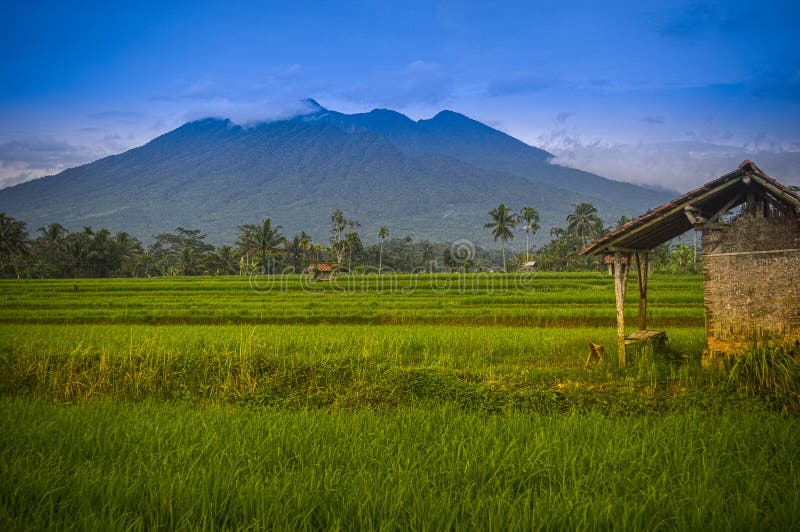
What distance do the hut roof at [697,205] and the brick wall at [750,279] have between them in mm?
424

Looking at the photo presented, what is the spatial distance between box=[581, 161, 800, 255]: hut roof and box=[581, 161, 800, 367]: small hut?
0.02 meters

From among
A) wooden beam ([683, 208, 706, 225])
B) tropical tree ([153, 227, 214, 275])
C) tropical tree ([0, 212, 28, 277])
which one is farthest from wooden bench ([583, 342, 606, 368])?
tropical tree ([153, 227, 214, 275])

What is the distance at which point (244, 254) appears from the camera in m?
71.9

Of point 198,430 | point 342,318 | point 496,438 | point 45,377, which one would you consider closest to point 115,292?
point 342,318

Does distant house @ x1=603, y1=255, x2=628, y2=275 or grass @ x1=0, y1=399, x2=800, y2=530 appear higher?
distant house @ x1=603, y1=255, x2=628, y2=275

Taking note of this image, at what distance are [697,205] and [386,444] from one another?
7350 mm

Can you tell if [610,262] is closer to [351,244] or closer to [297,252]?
[351,244]

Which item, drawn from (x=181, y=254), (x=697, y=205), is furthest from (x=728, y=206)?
(x=181, y=254)

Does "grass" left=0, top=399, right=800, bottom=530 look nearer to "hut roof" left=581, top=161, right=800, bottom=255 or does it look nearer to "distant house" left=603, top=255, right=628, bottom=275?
"hut roof" left=581, top=161, right=800, bottom=255

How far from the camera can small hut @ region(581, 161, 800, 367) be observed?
25.0 feet

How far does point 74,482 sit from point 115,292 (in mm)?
31869

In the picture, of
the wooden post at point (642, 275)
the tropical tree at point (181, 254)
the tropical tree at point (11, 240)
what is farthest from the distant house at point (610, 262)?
the tropical tree at point (181, 254)

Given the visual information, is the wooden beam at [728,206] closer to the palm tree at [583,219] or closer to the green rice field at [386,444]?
the green rice field at [386,444]

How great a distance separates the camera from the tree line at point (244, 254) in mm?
53344
